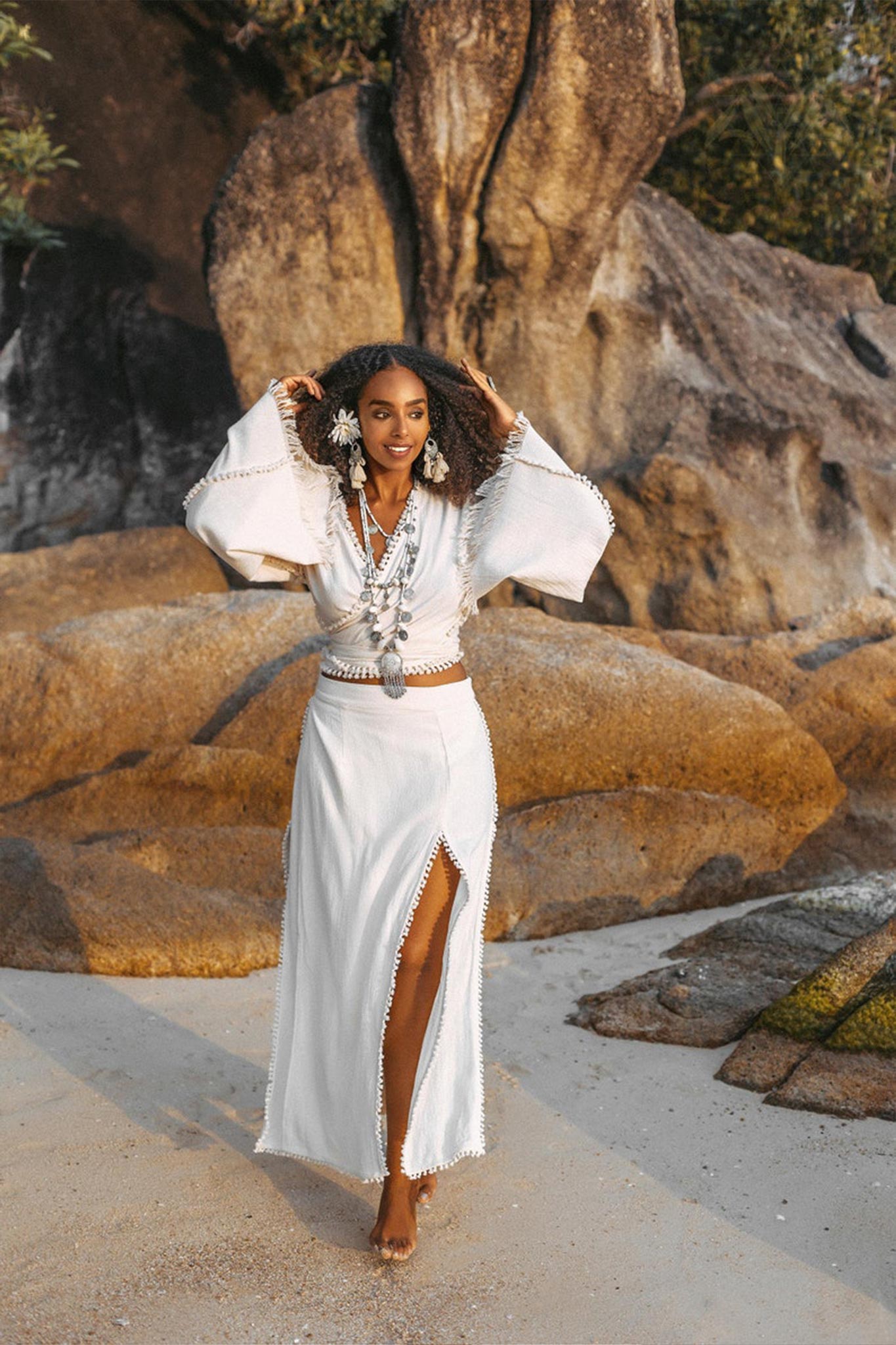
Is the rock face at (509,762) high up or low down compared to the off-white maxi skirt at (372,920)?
down

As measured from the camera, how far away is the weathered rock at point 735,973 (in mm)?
4371

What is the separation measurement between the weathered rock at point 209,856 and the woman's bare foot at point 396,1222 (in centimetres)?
220

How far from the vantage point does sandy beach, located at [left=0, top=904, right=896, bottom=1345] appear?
2.90 meters

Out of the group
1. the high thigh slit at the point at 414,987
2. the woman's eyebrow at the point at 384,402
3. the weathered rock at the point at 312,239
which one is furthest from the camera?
the weathered rock at the point at 312,239

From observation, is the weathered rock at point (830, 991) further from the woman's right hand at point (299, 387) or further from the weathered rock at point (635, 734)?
the woman's right hand at point (299, 387)

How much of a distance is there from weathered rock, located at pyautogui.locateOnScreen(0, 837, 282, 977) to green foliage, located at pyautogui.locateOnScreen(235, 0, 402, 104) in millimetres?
6320

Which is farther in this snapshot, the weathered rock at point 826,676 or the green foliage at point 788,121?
the green foliage at point 788,121

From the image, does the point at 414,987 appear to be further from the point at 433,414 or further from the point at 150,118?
the point at 150,118

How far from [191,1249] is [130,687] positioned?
3405 mm

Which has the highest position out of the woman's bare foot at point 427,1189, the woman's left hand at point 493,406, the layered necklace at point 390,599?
the woman's left hand at point 493,406

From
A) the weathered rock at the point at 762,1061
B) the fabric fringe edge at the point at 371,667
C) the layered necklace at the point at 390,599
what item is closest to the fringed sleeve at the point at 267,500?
the layered necklace at the point at 390,599

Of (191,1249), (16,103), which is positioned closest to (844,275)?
(16,103)

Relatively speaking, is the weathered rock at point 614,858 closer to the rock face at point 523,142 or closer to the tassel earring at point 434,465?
the tassel earring at point 434,465

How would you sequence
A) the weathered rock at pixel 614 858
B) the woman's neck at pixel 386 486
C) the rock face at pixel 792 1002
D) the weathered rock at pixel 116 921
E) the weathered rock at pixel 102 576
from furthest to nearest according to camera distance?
the weathered rock at pixel 102 576, the weathered rock at pixel 614 858, the weathered rock at pixel 116 921, the rock face at pixel 792 1002, the woman's neck at pixel 386 486
